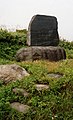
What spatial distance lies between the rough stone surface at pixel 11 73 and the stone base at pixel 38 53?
2729mm

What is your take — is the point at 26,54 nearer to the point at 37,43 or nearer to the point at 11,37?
the point at 37,43

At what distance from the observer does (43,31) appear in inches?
550

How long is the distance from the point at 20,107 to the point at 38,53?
527 centimetres

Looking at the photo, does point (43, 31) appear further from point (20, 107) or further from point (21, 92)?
point (20, 107)

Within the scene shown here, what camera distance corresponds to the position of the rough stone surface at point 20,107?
7020 millimetres

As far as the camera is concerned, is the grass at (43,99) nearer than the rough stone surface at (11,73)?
Yes

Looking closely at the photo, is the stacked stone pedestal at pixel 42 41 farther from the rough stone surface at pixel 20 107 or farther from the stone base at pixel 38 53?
the rough stone surface at pixel 20 107

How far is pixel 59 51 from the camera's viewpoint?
13.1 metres

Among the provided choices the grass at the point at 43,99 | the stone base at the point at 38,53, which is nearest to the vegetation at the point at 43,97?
the grass at the point at 43,99

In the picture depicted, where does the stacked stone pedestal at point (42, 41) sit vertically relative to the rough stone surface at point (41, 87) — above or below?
below

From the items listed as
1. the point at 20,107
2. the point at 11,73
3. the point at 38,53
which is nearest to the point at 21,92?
the point at 20,107

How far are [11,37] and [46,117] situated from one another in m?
11.4

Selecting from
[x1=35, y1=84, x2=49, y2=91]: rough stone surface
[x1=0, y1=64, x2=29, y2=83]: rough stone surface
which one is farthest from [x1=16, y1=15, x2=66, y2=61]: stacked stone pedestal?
[x1=35, y1=84, x2=49, y2=91]: rough stone surface

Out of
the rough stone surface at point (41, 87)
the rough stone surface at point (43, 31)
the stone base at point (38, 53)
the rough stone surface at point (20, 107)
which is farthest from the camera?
the rough stone surface at point (43, 31)
